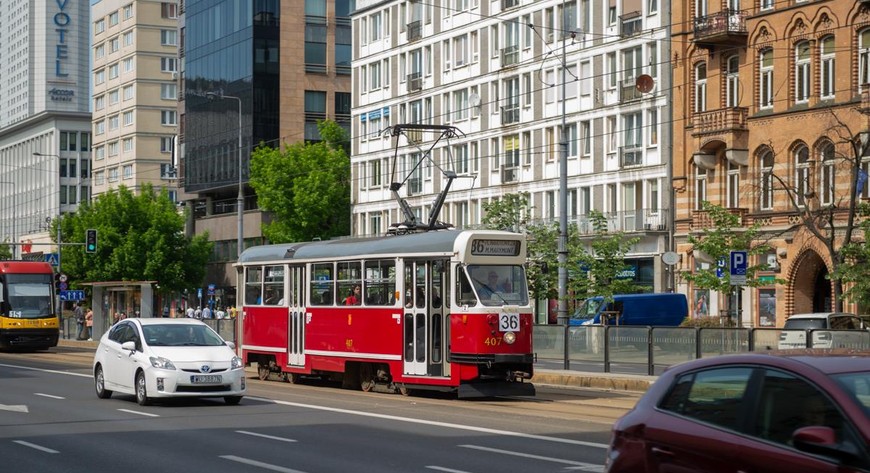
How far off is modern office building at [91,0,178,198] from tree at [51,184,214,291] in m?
22.0

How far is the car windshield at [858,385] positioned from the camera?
23.2 feet

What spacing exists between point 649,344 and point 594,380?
1.79 m

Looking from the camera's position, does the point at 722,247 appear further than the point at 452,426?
Yes

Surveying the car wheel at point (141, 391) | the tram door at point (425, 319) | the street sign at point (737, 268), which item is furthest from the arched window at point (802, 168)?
the car wheel at point (141, 391)

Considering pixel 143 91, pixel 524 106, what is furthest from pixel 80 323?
pixel 143 91

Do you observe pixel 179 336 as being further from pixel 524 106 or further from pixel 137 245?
pixel 137 245

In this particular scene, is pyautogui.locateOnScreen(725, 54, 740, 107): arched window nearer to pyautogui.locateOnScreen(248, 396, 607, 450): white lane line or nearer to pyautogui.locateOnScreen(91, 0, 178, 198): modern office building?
pyautogui.locateOnScreen(248, 396, 607, 450): white lane line

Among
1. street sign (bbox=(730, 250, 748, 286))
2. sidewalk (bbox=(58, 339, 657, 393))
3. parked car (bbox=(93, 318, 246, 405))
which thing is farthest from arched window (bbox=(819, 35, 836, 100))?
parked car (bbox=(93, 318, 246, 405))

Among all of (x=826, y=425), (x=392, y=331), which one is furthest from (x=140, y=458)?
(x=392, y=331)

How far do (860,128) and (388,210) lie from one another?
117 ft

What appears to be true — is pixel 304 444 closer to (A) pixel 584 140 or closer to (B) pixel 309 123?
(A) pixel 584 140

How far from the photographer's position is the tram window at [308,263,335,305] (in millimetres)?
28922

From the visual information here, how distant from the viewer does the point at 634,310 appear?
4888cm

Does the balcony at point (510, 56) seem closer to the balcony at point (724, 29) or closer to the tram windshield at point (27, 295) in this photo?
the balcony at point (724, 29)
